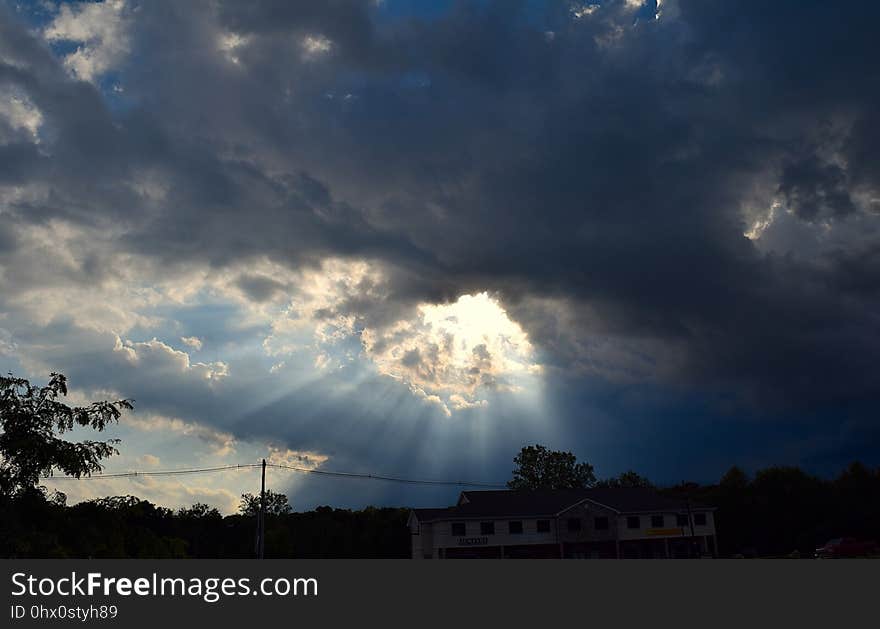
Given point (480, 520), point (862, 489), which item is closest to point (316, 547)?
A: point (480, 520)

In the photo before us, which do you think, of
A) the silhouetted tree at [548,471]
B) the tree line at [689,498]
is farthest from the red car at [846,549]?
the silhouetted tree at [548,471]

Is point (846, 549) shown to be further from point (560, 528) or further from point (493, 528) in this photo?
point (493, 528)

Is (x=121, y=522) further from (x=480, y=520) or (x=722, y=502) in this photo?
(x=722, y=502)

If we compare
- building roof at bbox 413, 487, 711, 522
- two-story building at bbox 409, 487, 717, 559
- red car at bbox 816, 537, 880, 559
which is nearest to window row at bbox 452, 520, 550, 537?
two-story building at bbox 409, 487, 717, 559

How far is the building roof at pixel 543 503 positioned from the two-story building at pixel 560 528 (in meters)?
0.10

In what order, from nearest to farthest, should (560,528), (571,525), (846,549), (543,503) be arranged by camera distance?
(846,549) < (560,528) < (571,525) < (543,503)

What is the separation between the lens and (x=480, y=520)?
A: 74.8m

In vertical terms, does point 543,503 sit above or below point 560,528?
above

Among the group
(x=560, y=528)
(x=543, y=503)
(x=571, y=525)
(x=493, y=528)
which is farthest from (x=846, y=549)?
(x=493, y=528)

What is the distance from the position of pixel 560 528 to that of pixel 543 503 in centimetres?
380

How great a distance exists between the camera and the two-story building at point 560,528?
244 ft

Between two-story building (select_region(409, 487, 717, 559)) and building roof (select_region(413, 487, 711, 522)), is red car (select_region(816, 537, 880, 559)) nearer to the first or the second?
two-story building (select_region(409, 487, 717, 559))

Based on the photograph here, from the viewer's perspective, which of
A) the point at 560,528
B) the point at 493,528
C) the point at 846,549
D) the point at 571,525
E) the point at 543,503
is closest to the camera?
the point at 846,549

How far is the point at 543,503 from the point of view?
78.5 metres
